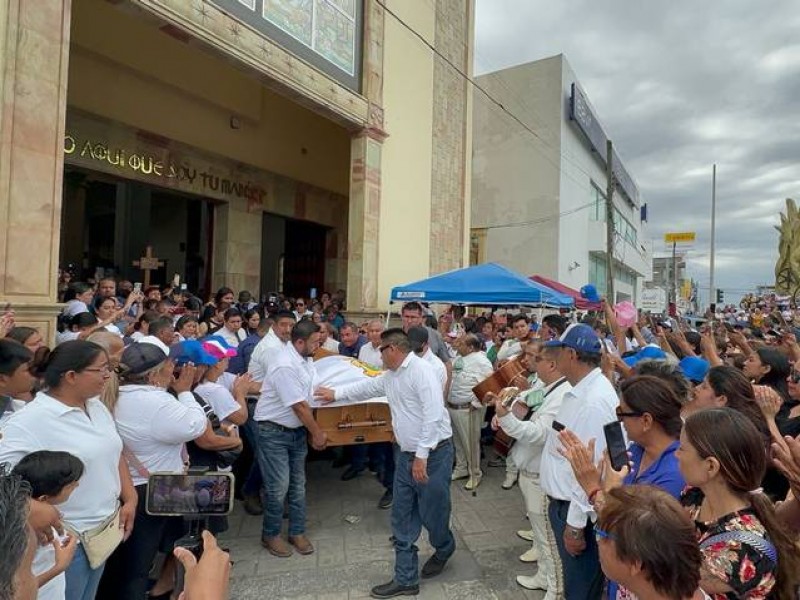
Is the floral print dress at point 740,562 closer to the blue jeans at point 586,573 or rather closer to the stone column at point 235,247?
the blue jeans at point 586,573

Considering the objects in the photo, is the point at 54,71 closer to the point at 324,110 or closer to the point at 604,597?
the point at 324,110

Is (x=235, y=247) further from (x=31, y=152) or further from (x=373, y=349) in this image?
(x=373, y=349)

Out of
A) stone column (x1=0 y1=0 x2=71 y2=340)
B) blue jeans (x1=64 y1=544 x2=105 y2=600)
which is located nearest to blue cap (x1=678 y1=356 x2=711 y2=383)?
blue jeans (x1=64 y1=544 x2=105 y2=600)

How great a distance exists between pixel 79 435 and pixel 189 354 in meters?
1.18

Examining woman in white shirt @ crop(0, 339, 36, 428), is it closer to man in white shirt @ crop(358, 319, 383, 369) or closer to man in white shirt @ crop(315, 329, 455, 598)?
man in white shirt @ crop(315, 329, 455, 598)

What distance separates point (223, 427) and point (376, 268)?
8.57 meters

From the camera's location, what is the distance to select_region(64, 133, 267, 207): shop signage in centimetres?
997

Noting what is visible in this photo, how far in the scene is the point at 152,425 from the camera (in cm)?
284

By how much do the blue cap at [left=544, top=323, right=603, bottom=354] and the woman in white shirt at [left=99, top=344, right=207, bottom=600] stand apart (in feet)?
7.17

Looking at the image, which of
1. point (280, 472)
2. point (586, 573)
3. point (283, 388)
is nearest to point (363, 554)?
point (280, 472)

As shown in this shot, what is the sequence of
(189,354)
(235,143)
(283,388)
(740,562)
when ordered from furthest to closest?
(235,143), (283,388), (189,354), (740,562)

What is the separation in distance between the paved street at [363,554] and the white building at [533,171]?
64.1 ft

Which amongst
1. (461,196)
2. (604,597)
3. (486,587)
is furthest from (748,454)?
(461,196)

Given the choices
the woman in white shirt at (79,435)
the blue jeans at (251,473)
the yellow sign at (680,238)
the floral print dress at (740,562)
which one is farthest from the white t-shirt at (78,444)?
the yellow sign at (680,238)
